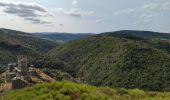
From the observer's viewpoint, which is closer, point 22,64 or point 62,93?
point 62,93

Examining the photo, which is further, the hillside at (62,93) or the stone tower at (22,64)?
the stone tower at (22,64)

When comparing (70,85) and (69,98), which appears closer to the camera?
(69,98)

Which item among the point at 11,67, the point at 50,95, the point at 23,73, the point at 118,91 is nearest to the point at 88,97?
the point at 50,95

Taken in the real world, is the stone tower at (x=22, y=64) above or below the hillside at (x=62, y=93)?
below

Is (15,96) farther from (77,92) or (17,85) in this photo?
(17,85)

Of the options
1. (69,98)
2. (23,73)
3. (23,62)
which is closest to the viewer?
(69,98)

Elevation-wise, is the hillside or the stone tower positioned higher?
the hillside

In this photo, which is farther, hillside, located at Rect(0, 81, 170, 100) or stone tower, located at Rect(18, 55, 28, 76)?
stone tower, located at Rect(18, 55, 28, 76)

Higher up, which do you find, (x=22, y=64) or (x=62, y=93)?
(x=62, y=93)

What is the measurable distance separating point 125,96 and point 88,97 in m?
4.01

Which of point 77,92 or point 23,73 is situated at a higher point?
point 77,92

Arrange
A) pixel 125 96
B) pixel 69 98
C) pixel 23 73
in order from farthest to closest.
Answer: pixel 23 73
pixel 125 96
pixel 69 98

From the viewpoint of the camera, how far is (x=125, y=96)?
21.0 meters

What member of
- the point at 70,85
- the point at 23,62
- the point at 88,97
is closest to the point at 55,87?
the point at 70,85
